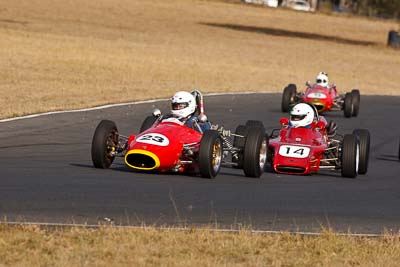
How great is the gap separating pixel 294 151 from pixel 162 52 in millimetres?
30131

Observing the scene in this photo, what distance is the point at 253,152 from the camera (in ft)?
49.5

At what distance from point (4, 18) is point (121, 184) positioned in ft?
139

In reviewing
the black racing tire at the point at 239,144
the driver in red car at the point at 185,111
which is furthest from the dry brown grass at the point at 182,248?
the black racing tire at the point at 239,144

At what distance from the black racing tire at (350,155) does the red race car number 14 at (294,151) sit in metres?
0.50

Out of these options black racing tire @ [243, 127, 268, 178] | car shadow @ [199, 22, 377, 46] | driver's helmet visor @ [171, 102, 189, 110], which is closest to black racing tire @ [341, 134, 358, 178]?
black racing tire @ [243, 127, 268, 178]

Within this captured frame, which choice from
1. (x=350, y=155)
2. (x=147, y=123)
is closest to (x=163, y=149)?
(x=147, y=123)

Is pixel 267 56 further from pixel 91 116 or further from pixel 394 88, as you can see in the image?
pixel 91 116

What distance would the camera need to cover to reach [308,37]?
6431cm

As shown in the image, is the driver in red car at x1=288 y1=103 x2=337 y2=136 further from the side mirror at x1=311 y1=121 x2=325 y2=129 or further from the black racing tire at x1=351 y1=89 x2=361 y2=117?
the black racing tire at x1=351 y1=89 x2=361 y2=117

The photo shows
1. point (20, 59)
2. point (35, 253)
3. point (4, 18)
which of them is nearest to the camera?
point (35, 253)

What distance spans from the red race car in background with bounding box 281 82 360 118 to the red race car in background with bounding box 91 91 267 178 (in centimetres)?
1153

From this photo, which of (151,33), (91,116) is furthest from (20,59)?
(151,33)

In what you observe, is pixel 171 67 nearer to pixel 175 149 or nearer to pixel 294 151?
pixel 294 151

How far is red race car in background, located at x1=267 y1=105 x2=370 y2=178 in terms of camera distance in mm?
16062
